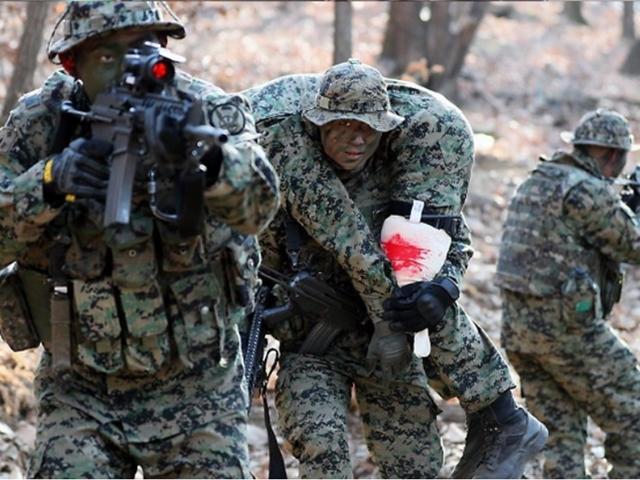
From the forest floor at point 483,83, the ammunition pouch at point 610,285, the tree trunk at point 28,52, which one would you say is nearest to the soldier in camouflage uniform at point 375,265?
the forest floor at point 483,83

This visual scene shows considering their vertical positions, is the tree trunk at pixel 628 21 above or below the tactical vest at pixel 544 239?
below

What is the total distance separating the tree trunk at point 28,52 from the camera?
8.67m

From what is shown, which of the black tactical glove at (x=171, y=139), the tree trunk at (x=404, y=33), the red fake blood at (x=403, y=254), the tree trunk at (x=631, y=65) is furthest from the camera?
the tree trunk at (x=631, y=65)

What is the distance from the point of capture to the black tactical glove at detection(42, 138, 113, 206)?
160 inches

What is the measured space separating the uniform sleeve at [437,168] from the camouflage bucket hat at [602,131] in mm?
2476

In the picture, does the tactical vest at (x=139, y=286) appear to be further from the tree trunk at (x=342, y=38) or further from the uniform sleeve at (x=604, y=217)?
the tree trunk at (x=342, y=38)

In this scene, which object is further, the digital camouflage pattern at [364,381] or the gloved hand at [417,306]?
the digital camouflage pattern at [364,381]

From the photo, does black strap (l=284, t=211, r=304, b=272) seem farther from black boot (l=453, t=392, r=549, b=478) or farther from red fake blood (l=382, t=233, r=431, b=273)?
black boot (l=453, t=392, r=549, b=478)

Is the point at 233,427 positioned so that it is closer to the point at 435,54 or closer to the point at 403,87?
the point at 403,87

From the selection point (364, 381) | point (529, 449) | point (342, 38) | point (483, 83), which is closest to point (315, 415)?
point (364, 381)

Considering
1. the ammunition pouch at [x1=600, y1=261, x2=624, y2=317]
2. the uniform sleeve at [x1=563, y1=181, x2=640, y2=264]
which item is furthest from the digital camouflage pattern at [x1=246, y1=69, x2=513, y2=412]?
the ammunition pouch at [x1=600, y1=261, x2=624, y2=317]

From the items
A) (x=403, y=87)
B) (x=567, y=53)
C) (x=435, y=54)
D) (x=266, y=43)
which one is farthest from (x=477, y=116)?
(x=403, y=87)

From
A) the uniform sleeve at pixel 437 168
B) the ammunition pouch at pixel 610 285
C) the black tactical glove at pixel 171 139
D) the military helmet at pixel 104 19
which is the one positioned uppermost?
the military helmet at pixel 104 19

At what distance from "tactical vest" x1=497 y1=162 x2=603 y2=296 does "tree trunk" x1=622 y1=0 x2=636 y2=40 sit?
2305cm
